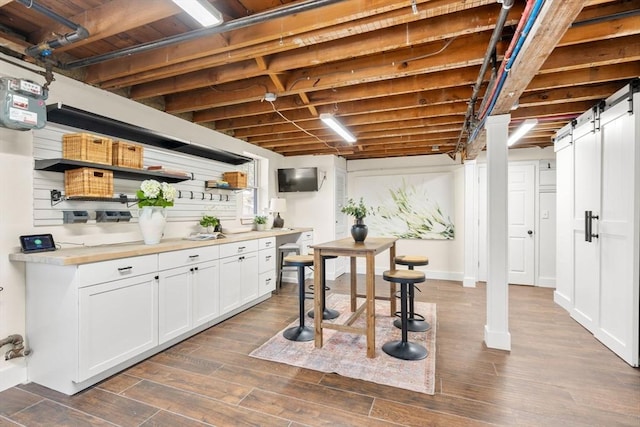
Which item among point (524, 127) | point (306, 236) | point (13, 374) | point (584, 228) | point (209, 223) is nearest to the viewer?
point (13, 374)

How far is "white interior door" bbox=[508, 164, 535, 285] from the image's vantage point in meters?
5.74

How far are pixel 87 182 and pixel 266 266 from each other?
2521mm

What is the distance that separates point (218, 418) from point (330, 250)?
5.12ft

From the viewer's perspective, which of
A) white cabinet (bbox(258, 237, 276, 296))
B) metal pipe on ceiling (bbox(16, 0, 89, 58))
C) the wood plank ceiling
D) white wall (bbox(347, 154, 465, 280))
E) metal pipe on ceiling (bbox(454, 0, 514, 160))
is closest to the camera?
metal pipe on ceiling (bbox(454, 0, 514, 160))

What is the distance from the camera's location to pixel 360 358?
281 centimetres

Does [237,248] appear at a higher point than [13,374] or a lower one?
higher

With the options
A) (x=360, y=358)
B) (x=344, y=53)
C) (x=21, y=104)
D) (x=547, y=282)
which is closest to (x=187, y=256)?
(x=21, y=104)

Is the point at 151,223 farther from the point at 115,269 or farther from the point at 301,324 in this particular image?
the point at 301,324

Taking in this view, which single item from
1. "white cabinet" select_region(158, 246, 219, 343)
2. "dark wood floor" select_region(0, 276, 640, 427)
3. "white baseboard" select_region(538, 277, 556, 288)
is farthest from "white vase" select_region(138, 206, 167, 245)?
"white baseboard" select_region(538, 277, 556, 288)

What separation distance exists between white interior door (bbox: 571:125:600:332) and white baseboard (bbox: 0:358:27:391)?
17.2 feet

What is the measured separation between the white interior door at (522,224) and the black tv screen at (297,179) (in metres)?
3.68

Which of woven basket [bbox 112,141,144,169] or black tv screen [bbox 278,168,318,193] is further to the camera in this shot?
black tv screen [bbox 278,168,318,193]

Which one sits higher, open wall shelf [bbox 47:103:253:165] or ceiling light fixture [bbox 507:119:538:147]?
ceiling light fixture [bbox 507:119:538:147]

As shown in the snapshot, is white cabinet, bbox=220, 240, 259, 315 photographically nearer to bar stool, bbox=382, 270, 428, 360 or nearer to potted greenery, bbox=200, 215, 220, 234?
potted greenery, bbox=200, 215, 220, 234
